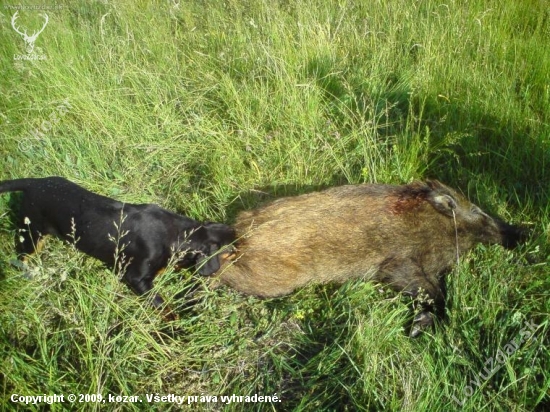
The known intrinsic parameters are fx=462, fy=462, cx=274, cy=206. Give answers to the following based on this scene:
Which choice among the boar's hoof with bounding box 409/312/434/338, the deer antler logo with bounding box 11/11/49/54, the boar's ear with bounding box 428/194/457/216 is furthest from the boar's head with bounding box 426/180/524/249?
the deer antler logo with bounding box 11/11/49/54

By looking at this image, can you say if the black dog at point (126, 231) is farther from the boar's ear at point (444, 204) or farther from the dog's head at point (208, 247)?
the boar's ear at point (444, 204)

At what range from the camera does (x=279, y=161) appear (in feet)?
13.4

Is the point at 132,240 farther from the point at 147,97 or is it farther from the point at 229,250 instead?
the point at 147,97

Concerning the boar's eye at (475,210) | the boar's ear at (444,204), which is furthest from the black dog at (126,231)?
the boar's eye at (475,210)

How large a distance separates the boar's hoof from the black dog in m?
1.33

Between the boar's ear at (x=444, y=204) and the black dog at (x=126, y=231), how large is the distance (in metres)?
1.49

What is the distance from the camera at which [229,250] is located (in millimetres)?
3236

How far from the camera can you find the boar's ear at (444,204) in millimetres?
3342

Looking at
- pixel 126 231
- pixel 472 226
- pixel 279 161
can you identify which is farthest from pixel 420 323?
pixel 126 231

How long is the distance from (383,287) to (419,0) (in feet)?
11.8

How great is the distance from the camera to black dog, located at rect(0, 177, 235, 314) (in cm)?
318

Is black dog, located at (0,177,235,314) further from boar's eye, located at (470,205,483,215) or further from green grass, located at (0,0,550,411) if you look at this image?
boar's eye, located at (470,205,483,215)

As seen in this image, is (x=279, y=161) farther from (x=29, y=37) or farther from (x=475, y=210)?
(x=29, y=37)

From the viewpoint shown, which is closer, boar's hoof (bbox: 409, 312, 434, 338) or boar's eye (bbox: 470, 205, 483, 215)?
boar's hoof (bbox: 409, 312, 434, 338)
